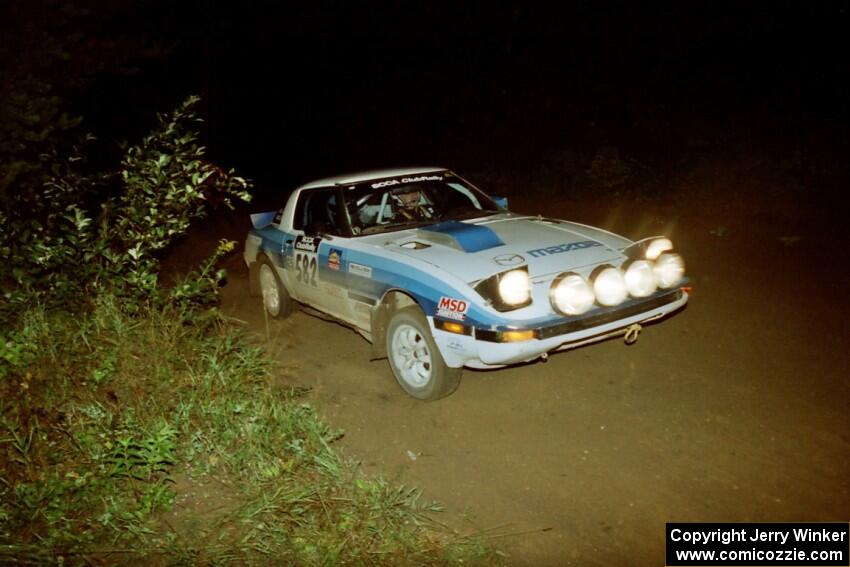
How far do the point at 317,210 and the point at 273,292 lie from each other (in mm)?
1133

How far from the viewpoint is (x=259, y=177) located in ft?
66.9

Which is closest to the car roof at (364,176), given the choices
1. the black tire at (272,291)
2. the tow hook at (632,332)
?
the black tire at (272,291)

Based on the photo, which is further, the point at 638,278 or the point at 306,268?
the point at 306,268

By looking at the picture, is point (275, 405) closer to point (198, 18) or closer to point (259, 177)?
point (259, 177)

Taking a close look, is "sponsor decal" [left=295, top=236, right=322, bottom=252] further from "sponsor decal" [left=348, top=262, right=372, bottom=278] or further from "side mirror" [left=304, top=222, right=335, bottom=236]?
"sponsor decal" [left=348, top=262, right=372, bottom=278]

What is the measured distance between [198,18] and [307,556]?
20.7 metres

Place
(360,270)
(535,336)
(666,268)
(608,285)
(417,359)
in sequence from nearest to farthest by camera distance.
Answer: (535,336), (608,285), (666,268), (417,359), (360,270)

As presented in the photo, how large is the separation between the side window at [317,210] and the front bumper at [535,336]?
1.79 meters

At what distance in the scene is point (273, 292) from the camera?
23.1ft

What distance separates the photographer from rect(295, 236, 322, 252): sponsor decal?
234 inches

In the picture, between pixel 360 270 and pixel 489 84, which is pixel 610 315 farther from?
pixel 489 84

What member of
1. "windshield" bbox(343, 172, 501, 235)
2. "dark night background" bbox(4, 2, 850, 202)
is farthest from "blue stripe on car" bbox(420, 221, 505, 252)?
"dark night background" bbox(4, 2, 850, 202)

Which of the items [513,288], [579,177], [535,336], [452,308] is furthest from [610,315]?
[579,177]

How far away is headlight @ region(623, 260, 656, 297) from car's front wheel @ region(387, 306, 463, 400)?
135 cm
